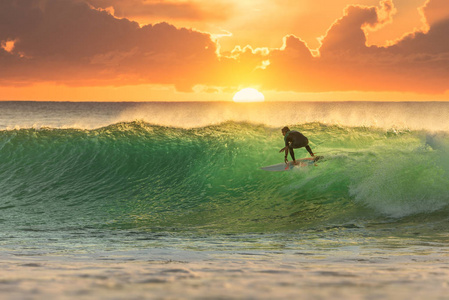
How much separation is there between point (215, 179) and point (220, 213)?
12.1 ft

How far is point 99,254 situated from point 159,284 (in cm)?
296

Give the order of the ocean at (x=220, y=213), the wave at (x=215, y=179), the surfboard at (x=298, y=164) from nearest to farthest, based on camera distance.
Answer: the ocean at (x=220, y=213) → the wave at (x=215, y=179) → the surfboard at (x=298, y=164)

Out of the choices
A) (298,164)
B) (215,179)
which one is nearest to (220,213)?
(298,164)

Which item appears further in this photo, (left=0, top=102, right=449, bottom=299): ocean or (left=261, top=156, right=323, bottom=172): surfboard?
(left=261, top=156, right=323, bottom=172): surfboard

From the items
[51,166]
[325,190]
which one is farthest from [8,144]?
[325,190]

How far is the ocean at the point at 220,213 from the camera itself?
426 centimetres

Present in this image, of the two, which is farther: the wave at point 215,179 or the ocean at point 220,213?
the wave at point 215,179

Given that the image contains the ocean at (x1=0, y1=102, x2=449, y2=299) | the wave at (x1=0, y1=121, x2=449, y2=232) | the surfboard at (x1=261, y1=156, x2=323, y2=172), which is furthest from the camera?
the surfboard at (x1=261, y1=156, x2=323, y2=172)

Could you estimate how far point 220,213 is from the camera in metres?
12.8

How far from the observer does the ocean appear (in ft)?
14.0

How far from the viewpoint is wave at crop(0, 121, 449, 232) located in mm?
12016

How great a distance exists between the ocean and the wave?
0.06 metres

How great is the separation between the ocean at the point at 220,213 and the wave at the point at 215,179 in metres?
0.06

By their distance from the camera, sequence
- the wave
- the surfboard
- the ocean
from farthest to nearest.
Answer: the surfboard, the wave, the ocean
